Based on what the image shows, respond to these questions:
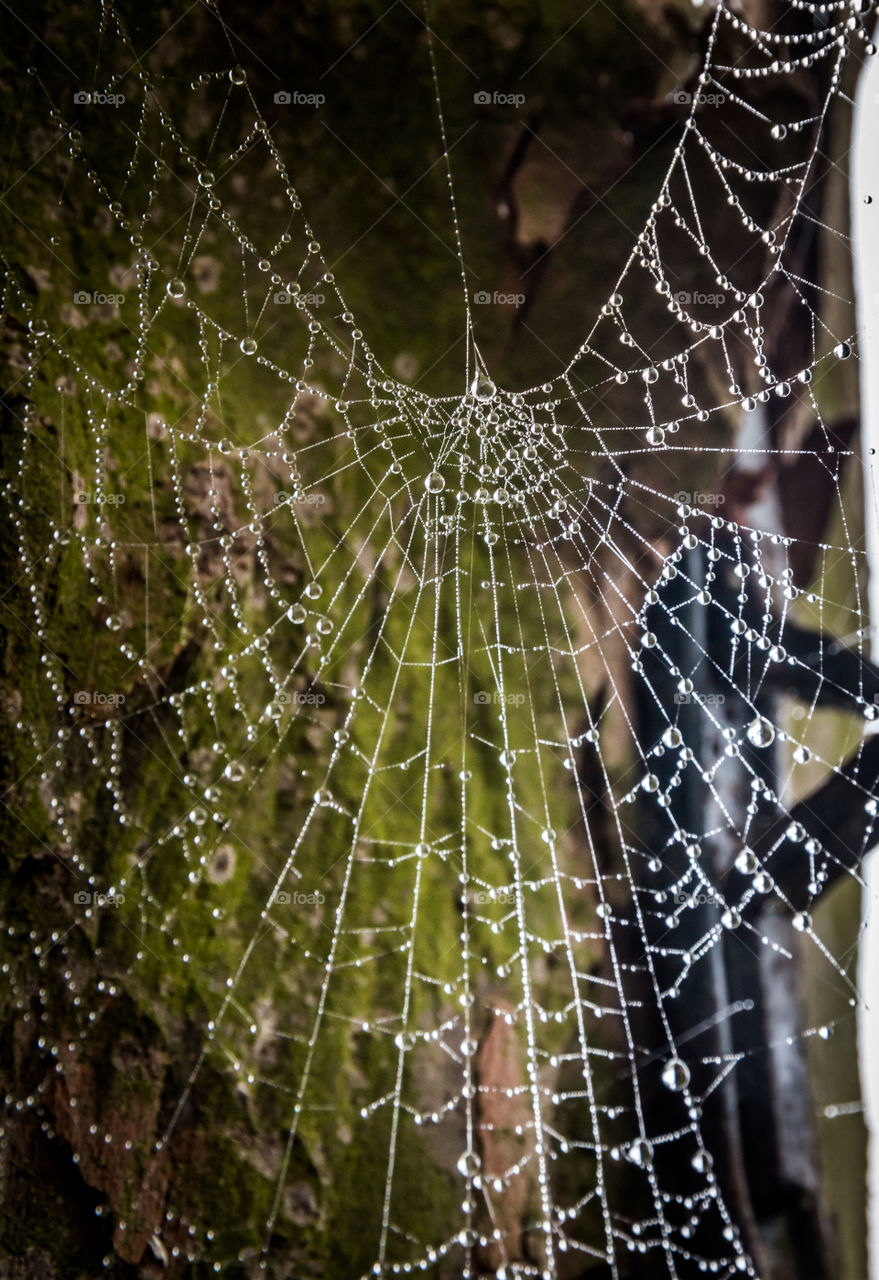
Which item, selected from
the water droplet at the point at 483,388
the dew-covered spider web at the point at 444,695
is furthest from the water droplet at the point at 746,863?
the water droplet at the point at 483,388

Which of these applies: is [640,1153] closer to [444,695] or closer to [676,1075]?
[676,1075]

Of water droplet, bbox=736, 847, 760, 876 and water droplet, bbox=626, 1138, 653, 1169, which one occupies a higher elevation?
water droplet, bbox=736, 847, 760, 876

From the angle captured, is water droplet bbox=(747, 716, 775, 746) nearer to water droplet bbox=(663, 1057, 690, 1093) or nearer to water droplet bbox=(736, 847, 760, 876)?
water droplet bbox=(736, 847, 760, 876)

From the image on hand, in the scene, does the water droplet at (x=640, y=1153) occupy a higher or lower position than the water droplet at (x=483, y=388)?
lower

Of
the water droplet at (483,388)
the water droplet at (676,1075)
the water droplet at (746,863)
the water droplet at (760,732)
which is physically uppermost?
the water droplet at (483,388)

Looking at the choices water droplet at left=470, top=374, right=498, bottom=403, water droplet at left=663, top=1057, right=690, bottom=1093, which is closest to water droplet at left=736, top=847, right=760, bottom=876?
water droplet at left=663, top=1057, right=690, bottom=1093

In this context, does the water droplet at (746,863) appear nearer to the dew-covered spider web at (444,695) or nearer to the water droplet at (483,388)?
the dew-covered spider web at (444,695)

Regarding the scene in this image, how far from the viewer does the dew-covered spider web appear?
59cm

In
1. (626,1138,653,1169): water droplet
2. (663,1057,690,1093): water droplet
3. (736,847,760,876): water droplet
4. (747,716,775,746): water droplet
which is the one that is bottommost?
(626,1138,653,1169): water droplet

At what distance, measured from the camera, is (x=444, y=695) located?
634mm

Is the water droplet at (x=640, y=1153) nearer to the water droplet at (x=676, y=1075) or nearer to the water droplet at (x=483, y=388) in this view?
the water droplet at (x=676, y=1075)

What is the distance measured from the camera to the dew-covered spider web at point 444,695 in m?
0.59

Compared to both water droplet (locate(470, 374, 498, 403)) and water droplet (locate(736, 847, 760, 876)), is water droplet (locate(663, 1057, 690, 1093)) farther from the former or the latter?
water droplet (locate(470, 374, 498, 403))

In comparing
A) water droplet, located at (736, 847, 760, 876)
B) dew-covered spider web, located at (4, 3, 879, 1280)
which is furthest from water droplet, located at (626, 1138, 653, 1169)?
water droplet, located at (736, 847, 760, 876)
